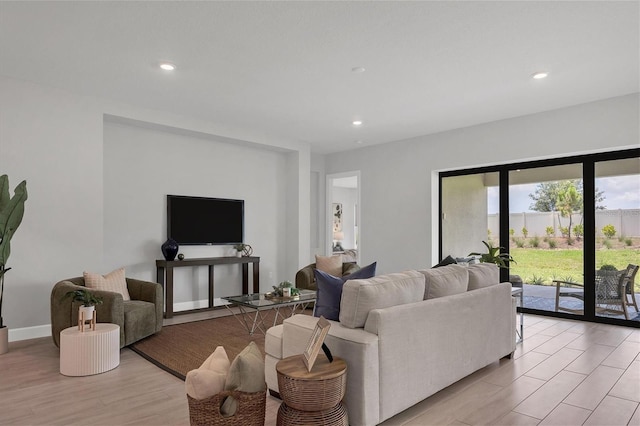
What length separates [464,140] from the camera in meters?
6.35

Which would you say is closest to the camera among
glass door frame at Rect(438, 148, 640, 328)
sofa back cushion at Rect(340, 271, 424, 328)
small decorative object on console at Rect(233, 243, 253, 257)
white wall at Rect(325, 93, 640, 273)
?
sofa back cushion at Rect(340, 271, 424, 328)

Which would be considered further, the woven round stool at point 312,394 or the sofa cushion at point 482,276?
the sofa cushion at point 482,276

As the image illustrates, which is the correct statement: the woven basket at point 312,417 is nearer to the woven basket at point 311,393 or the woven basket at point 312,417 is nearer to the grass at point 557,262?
the woven basket at point 311,393

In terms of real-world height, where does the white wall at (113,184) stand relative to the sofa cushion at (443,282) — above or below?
above

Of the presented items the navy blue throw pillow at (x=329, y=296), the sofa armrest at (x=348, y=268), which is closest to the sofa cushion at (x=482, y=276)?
the navy blue throw pillow at (x=329, y=296)

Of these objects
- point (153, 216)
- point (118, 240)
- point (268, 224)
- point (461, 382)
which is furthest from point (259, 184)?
point (461, 382)

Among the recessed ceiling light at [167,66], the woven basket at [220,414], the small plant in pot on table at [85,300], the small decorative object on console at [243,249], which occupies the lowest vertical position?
the woven basket at [220,414]

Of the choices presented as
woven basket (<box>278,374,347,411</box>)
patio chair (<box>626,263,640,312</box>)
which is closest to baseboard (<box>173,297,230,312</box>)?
woven basket (<box>278,374,347,411</box>)

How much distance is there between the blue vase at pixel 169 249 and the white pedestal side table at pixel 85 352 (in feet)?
7.31

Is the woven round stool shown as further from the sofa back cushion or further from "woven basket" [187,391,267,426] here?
the sofa back cushion

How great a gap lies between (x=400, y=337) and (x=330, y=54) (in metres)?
2.57

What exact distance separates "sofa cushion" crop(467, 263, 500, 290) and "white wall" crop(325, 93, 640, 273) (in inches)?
102

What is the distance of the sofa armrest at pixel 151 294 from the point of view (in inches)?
176

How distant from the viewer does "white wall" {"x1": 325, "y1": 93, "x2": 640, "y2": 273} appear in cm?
504
